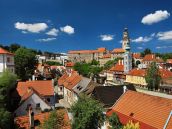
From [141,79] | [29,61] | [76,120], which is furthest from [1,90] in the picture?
[141,79]

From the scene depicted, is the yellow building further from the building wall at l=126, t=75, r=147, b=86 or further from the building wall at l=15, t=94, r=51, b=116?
the building wall at l=15, t=94, r=51, b=116

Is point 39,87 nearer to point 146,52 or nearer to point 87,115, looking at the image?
point 87,115

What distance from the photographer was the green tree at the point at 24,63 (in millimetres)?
73750

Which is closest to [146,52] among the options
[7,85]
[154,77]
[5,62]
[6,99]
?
[154,77]

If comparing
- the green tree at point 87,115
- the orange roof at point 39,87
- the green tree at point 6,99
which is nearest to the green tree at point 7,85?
the green tree at point 6,99

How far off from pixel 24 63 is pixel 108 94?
1494 inches

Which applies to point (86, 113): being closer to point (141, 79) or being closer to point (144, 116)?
point (144, 116)

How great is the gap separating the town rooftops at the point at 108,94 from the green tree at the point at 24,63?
3433cm

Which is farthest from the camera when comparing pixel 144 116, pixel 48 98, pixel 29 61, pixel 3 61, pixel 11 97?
pixel 29 61

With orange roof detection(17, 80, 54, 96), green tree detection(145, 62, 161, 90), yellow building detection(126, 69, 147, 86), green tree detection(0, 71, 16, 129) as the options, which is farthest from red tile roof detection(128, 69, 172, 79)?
green tree detection(0, 71, 16, 129)

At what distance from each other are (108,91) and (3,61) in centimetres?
2362

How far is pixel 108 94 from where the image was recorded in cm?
4362

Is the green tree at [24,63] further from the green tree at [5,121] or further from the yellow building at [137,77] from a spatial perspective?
the yellow building at [137,77]

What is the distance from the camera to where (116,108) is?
38.6 meters
